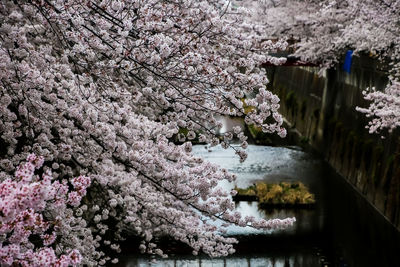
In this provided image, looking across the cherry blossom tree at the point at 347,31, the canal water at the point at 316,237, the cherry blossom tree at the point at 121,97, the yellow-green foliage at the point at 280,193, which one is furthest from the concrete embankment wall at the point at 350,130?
the cherry blossom tree at the point at 121,97

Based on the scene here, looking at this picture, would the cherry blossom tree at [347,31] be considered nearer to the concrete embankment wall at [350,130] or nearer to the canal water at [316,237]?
the concrete embankment wall at [350,130]

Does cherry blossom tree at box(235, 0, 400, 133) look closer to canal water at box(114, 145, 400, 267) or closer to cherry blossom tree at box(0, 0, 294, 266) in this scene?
canal water at box(114, 145, 400, 267)

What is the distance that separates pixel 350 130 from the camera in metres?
27.5

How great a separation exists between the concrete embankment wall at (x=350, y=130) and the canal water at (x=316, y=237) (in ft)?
2.34

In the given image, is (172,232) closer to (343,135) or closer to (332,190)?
(332,190)

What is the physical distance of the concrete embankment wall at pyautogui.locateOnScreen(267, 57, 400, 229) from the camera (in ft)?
70.6

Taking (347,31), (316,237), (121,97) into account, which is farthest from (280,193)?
(121,97)

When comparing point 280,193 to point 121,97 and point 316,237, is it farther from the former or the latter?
point 121,97

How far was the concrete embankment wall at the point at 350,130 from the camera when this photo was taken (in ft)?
70.6

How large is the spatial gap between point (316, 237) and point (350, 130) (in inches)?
379

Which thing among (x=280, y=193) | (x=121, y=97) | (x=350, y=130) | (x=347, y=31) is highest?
(x=347, y=31)

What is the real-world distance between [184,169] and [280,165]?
2152 cm

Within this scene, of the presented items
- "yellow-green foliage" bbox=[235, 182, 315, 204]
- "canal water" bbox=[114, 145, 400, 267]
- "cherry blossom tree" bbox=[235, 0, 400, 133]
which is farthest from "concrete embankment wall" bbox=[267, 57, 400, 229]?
"yellow-green foliage" bbox=[235, 182, 315, 204]

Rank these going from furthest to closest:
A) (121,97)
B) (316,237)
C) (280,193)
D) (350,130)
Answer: (350,130) → (280,193) → (316,237) → (121,97)
